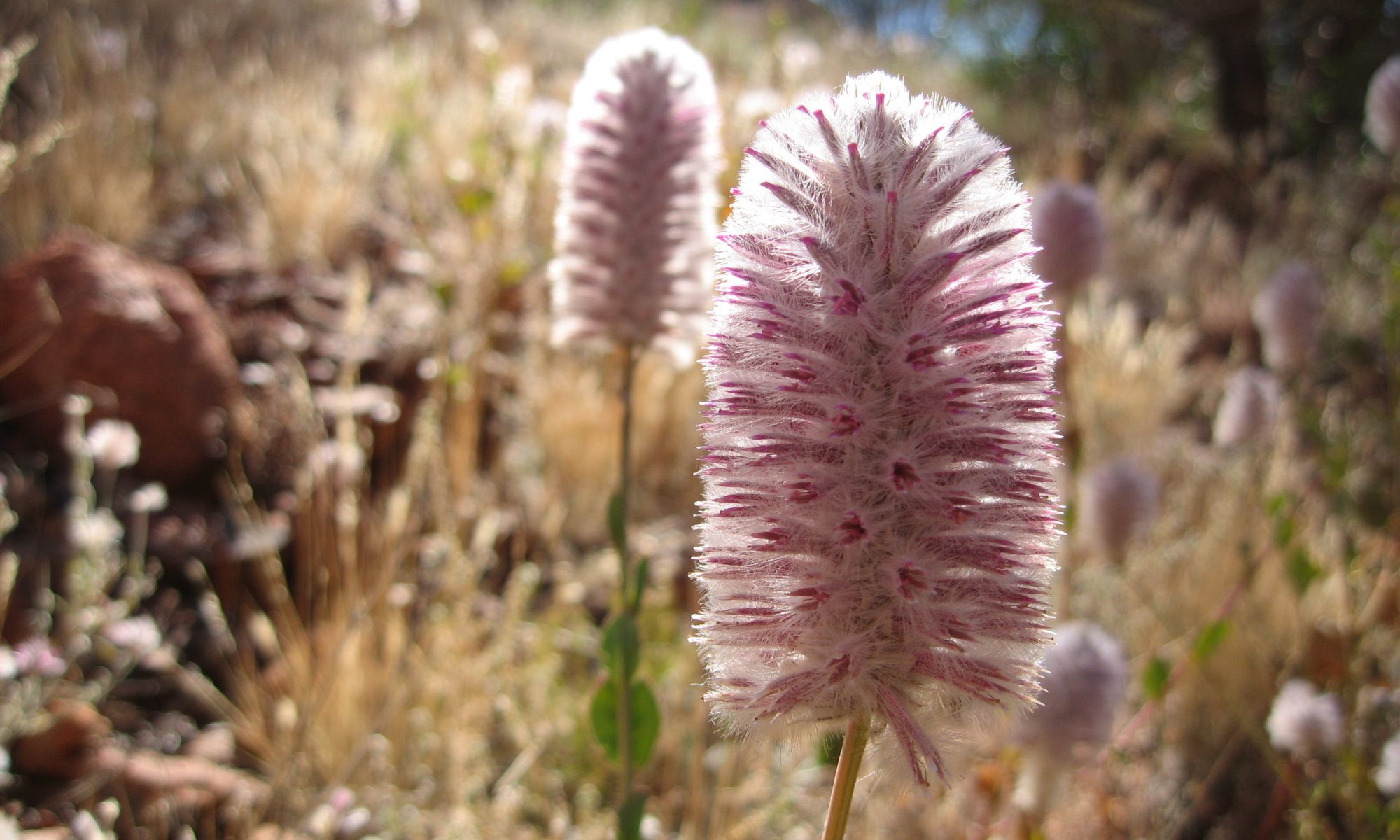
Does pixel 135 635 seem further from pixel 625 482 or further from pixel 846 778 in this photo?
pixel 846 778

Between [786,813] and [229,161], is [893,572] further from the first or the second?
[229,161]

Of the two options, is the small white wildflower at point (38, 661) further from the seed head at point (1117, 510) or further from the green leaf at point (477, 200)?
the seed head at point (1117, 510)

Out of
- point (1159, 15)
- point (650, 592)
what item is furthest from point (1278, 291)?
point (1159, 15)

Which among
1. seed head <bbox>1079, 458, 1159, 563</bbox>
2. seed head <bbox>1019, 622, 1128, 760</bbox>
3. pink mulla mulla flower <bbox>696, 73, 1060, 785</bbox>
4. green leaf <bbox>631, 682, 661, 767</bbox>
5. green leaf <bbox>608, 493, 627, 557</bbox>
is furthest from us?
seed head <bbox>1079, 458, 1159, 563</bbox>

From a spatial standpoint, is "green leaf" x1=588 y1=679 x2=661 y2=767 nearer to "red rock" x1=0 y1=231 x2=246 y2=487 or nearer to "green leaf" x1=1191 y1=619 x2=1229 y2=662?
"green leaf" x1=1191 y1=619 x2=1229 y2=662

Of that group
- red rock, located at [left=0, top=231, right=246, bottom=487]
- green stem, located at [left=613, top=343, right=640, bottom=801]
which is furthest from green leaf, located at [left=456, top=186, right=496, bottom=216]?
green stem, located at [left=613, top=343, right=640, bottom=801]

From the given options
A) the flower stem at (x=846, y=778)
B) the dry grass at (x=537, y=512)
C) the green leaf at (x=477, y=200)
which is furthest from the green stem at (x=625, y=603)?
the green leaf at (x=477, y=200)

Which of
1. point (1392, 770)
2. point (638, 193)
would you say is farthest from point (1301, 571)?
point (638, 193)
